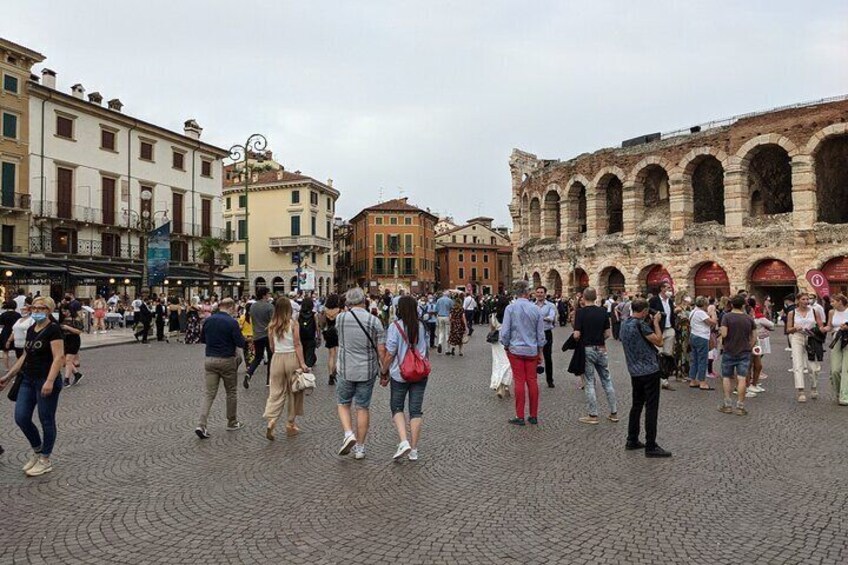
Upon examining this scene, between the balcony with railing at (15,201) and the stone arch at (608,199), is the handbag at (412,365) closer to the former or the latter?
the stone arch at (608,199)

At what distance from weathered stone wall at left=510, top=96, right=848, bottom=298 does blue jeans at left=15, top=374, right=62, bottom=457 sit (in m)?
30.8

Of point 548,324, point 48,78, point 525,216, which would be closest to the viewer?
point 548,324

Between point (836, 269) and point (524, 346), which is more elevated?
point (836, 269)

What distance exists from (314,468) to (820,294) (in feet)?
80.0

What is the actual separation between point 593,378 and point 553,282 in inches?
1313

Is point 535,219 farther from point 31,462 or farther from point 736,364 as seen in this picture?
point 31,462

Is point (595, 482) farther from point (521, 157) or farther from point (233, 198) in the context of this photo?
point (233, 198)

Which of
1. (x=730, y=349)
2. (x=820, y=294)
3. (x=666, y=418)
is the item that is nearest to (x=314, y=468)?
(x=666, y=418)

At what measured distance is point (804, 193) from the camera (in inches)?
1113

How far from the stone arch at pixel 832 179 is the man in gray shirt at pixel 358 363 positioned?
29613mm

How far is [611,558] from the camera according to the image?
4066 millimetres

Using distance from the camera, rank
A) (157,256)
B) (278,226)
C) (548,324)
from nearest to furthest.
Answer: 1. (548,324)
2. (157,256)
3. (278,226)

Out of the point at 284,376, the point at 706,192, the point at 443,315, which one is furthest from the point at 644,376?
the point at 706,192

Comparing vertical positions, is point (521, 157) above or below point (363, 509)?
above
